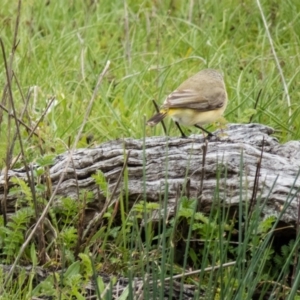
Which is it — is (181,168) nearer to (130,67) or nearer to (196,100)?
(196,100)

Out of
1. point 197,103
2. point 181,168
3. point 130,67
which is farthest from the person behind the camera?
point 130,67

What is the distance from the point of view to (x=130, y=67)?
6.17 metres

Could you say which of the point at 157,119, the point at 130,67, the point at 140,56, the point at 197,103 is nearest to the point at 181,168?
the point at 157,119

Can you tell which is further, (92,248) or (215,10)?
(215,10)

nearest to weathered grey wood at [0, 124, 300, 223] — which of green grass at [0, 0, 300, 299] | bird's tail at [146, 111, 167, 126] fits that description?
green grass at [0, 0, 300, 299]

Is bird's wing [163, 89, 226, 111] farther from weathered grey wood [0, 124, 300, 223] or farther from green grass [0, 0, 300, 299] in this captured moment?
weathered grey wood [0, 124, 300, 223]

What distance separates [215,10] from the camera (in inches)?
277

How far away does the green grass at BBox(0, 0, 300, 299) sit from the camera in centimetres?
392

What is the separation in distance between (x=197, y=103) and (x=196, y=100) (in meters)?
0.05

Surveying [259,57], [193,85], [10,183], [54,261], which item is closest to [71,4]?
[259,57]

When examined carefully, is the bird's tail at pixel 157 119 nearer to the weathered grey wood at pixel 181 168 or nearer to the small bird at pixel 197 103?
the small bird at pixel 197 103

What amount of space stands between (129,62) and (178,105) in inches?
51.1

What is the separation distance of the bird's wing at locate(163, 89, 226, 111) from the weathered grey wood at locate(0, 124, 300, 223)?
741 mm

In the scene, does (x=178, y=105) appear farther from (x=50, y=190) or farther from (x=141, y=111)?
(x=50, y=190)
